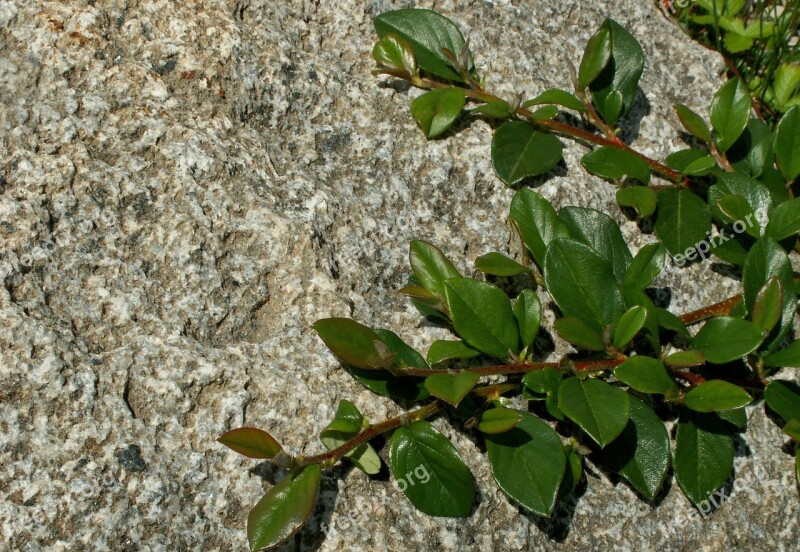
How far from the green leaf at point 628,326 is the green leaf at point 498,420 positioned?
0.37 meters

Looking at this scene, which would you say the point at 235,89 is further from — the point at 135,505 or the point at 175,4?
the point at 135,505

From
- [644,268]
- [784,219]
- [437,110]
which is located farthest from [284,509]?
[784,219]

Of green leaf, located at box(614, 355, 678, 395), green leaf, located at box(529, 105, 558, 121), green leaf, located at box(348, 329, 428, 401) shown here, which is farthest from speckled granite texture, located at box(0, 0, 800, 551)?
green leaf, located at box(614, 355, 678, 395)

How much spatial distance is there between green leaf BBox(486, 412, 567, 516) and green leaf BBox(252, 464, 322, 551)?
1.40ft

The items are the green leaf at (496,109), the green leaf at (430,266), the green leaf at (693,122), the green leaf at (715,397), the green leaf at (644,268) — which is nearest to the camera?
the green leaf at (715,397)

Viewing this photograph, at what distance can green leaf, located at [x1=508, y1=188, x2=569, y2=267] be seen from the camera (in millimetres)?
2146

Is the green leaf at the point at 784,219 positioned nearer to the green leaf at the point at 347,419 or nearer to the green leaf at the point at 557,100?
the green leaf at the point at 557,100

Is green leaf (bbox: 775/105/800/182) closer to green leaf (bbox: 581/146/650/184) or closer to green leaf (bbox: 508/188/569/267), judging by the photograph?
green leaf (bbox: 581/146/650/184)

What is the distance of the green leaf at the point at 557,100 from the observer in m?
2.39

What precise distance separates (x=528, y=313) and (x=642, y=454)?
0.44m

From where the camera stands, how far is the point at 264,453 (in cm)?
170

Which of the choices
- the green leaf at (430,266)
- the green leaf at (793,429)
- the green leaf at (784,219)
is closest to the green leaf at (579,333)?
the green leaf at (430,266)

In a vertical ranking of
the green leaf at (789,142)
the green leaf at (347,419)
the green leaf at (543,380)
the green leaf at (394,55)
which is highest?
the green leaf at (394,55)

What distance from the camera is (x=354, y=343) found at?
71.5 inches
